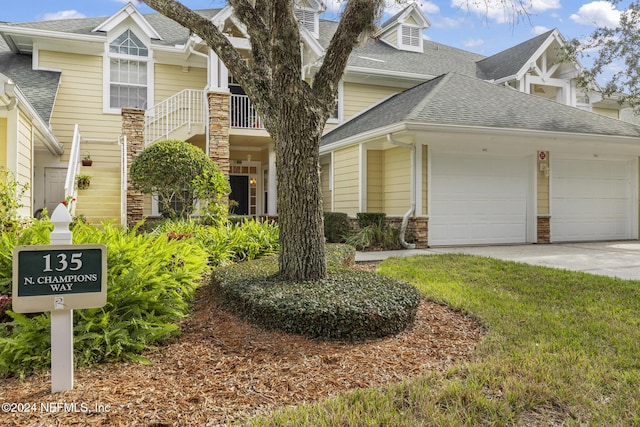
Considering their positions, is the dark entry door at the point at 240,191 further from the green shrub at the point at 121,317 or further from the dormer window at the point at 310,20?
the green shrub at the point at 121,317

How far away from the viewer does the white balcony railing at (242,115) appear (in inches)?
461

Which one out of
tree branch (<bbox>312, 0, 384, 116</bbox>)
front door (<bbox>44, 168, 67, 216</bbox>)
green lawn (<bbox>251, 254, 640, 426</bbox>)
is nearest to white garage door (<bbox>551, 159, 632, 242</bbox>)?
green lawn (<bbox>251, 254, 640, 426</bbox>)

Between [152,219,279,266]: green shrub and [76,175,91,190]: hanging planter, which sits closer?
[152,219,279,266]: green shrub

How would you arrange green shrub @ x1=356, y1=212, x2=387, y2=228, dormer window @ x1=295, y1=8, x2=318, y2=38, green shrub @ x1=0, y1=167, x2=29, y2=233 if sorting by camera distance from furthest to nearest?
dormer window @ x1=295, y1=8, x2=318, y2=38 < green shrub @ x1=356, y1=212, x2=387, y2=228 < green shrub @ x1=0, y1=167, x2=29, y2=233

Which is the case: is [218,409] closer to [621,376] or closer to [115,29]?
[621,376]

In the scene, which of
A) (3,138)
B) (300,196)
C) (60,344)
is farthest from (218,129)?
(60,344)

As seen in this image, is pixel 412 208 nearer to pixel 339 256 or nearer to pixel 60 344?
pixel 339 256

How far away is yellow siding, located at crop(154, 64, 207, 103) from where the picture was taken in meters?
12.0

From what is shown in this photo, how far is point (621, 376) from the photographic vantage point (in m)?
2.63

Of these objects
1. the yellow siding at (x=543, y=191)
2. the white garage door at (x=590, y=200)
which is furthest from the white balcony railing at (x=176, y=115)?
the white garage door at (x=590, y=200)

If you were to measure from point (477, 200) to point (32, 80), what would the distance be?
11148mm

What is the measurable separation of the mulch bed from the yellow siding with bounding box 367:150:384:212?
23.8ft

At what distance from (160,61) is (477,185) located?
29.9ft

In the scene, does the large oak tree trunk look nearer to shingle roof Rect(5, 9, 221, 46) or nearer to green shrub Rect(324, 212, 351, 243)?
green shrub Rect(324, 212, 351, 243)
